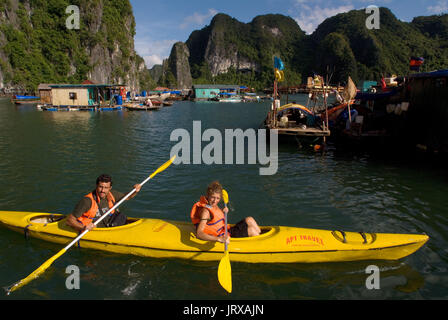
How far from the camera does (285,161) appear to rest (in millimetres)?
14094

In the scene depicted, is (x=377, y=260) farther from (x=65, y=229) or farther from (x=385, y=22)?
(x=385, y=22)

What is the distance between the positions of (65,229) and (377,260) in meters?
6.74

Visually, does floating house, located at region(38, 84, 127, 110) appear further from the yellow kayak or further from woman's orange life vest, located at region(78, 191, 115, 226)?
the yellow kayak

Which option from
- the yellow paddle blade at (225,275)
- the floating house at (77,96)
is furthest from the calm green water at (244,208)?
the floating house at (77,96)

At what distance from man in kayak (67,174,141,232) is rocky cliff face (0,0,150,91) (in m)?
86.5

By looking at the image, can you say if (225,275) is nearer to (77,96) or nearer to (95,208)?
(95,208)

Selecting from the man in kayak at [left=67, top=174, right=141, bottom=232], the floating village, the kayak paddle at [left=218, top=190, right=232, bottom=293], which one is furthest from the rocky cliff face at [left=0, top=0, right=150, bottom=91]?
the kayak paddle at [left=218, top=190, right=232, bottom=293]

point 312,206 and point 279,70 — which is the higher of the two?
point 279,70

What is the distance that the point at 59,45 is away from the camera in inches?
3292

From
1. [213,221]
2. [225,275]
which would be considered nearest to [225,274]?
[225,275]

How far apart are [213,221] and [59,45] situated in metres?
98.4

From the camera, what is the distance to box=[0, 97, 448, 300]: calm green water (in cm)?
522

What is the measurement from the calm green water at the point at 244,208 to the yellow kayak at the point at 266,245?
0.21m

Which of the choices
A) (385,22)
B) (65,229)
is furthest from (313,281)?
(385,22)
